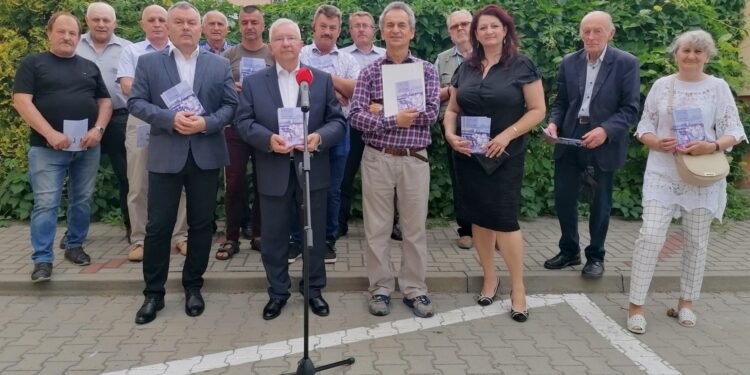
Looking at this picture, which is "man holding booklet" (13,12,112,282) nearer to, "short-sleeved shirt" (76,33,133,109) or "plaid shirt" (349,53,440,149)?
"short-sleeved shirt" (76,33,133,109)

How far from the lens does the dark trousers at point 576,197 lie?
16.9 feet

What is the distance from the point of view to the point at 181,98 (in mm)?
4402

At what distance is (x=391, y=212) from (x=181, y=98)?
1698 mm

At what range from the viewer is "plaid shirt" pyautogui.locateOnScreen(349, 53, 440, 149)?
4520mm

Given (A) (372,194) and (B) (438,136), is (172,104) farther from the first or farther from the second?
(B) (438,136)

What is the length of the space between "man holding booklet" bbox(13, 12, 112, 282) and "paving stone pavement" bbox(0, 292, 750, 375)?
0.66 meters

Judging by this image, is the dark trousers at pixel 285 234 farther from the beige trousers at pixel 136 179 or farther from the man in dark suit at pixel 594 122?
the man in dark suit at pixel 594 122

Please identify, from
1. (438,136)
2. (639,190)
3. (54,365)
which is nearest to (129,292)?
(54,365)

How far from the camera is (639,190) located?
7.36 meters

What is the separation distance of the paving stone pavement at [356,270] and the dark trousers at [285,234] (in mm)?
596

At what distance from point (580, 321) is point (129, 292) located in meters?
3.54

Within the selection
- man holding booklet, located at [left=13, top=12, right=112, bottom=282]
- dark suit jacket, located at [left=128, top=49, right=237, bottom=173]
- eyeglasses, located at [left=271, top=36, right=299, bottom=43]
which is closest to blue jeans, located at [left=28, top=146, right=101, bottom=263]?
man holding booklet, located at [left=13, top=12, right=112, bottom=282]

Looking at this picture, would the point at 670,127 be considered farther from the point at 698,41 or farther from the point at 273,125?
the point at 273,125

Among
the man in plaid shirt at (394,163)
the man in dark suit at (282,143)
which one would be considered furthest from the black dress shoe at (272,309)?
the man in plaid shirt at (394,163)
